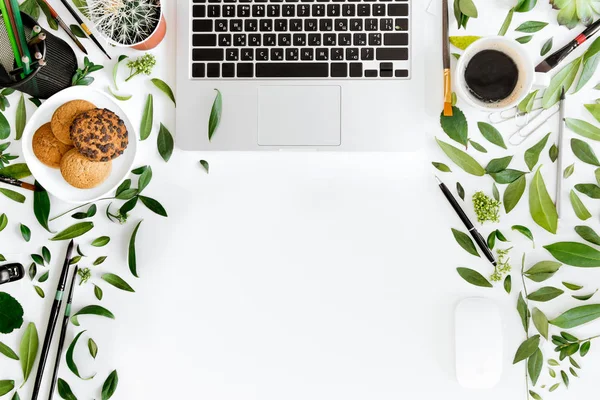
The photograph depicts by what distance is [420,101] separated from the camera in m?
0.75

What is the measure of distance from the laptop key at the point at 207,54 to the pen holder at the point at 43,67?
0.66 feet

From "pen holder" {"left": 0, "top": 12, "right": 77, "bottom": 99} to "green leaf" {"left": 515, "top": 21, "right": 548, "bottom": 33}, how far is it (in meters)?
0.72

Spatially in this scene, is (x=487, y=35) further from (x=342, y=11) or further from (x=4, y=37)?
(x=4, y=37)

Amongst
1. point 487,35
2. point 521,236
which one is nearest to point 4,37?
point 487,35

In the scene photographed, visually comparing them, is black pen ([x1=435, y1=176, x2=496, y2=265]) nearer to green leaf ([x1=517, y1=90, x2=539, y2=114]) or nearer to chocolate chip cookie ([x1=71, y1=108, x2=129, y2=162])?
green leaf ([x1=517, y1=90, x2=539, y2=114])

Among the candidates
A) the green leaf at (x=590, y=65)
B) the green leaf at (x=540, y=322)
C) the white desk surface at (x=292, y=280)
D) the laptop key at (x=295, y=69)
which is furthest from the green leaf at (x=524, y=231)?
the laptop key at (x=295, y=69)

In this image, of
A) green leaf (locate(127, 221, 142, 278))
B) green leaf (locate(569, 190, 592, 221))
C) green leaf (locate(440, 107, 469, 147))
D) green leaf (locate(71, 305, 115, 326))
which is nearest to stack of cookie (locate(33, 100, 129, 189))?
green leaf (locate(127, 221, 142, 278))

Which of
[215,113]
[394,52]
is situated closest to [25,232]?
[215,113]

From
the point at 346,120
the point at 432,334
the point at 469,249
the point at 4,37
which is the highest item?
the point at 4,37

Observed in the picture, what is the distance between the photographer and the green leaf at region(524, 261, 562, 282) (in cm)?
77

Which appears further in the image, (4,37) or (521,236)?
(521,236)

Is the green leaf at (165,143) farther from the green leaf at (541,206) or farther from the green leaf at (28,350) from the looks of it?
the green leaf at (541,206)

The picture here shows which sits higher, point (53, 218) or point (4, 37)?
point (4, 37)

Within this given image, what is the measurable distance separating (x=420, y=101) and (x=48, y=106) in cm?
57
